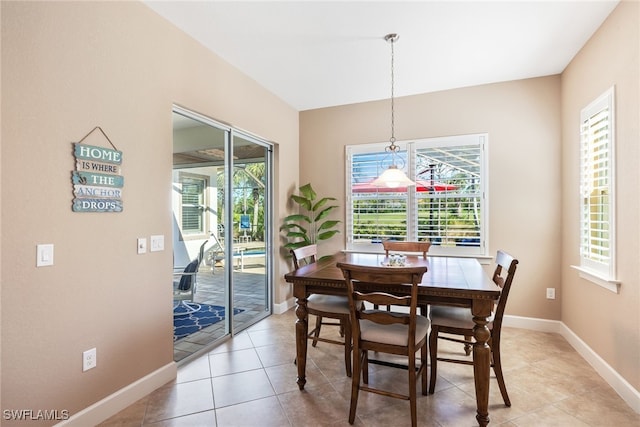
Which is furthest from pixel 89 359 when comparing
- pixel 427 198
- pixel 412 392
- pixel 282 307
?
pixel 427 198

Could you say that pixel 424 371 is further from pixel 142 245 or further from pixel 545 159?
pixel 545 159

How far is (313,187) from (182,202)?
7.13ft

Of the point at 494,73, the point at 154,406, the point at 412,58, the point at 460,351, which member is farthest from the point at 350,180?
the point at 154,406

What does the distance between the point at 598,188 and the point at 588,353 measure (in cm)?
148

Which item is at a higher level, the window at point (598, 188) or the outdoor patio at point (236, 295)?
the window at point (598, 188)

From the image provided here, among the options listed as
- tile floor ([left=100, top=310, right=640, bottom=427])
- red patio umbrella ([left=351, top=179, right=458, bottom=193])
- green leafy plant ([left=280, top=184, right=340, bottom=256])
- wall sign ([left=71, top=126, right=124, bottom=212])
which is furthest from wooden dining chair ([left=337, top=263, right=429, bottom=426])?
green leafy plant ([left=280, top=184, right=340, bottom=256])

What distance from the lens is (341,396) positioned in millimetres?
2254

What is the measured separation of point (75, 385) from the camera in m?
1.86

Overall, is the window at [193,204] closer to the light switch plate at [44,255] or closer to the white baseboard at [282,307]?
the light switch plate at [44,255]

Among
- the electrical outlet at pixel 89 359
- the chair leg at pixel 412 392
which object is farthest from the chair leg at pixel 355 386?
the electrical outlet at pixel 89 359

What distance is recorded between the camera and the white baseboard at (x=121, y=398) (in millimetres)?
1877

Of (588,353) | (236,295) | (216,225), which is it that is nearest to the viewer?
(588,353)

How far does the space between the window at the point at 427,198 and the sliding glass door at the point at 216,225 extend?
138 centimetres

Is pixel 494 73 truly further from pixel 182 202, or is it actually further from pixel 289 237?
pixel 182 202
